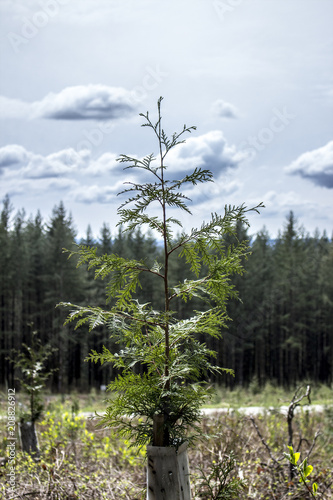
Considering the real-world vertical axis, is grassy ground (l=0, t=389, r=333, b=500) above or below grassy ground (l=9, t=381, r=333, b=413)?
above

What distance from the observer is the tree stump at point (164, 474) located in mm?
3102

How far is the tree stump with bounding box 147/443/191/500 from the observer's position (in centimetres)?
310

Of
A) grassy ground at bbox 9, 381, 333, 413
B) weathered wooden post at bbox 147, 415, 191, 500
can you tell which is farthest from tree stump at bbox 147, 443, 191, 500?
grassy ground at bbox 9, 381, 333, 413

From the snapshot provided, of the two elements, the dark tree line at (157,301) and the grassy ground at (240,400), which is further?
the dark tree line at (157,301)

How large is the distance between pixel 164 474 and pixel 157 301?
100 ft

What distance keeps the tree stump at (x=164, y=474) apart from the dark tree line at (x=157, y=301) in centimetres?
2776

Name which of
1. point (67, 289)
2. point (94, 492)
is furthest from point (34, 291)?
point (94, 492)

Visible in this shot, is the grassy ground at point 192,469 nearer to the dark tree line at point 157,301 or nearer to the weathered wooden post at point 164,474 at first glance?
the weathered wooden post at point 164,474

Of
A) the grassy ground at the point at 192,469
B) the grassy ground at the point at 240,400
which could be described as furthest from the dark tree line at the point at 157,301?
the grassy ground at the point at 192,469

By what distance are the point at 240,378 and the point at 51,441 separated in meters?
29.4

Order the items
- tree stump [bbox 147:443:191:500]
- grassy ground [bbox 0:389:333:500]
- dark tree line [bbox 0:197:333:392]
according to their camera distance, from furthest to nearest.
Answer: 1. dark tree line [bbox 0:197:333:392]
2. grassy ground [bbox 0:389:333:500]
3. tree stump [bbox 147:443:191:500]

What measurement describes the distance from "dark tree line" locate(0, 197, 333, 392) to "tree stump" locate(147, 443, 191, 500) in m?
27.8

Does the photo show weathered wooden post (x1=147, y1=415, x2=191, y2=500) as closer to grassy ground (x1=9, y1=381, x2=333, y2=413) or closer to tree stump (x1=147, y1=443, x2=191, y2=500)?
tree stump (x1=147, y1=443, x2=191, y2=500)

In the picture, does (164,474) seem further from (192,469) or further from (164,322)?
(192,469)
